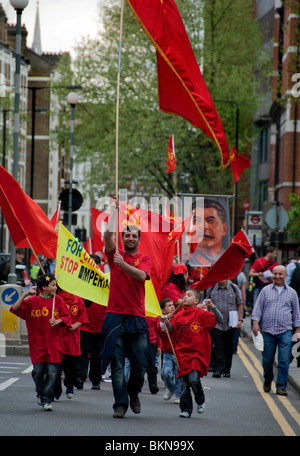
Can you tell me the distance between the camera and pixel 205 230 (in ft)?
84.1

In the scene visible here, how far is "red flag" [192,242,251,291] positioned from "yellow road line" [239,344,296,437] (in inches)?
65.3

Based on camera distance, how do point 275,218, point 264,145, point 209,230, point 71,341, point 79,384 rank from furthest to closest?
1. point 264,145
2. point 275,218
3. point 209,230
4. point 79,384
5. point 71,341

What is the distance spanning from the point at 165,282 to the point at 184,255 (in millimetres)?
11321

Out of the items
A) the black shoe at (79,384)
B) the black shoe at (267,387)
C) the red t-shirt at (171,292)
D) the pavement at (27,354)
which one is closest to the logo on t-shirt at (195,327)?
the red t-shirt at (171,292)

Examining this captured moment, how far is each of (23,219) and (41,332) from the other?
2.25 metres

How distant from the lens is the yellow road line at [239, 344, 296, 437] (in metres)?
10.9

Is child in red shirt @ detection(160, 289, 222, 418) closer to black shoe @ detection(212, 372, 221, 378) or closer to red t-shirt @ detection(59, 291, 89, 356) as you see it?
red t-shirt @ detection(59, 291, 89, 356)

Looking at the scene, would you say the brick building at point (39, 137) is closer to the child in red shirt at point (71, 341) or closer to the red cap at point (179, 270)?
the red cap at point (179, 270)

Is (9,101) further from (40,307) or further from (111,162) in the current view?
(40,307)

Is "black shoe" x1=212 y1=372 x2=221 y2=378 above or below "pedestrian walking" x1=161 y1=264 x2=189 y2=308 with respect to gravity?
below

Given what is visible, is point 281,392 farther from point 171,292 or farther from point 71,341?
point 71,341

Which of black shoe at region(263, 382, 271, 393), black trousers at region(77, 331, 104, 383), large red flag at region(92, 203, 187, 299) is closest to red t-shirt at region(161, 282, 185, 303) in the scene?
large red flag at region(92, 203, 187, 299)

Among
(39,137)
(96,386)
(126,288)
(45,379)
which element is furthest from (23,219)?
(39,137)
